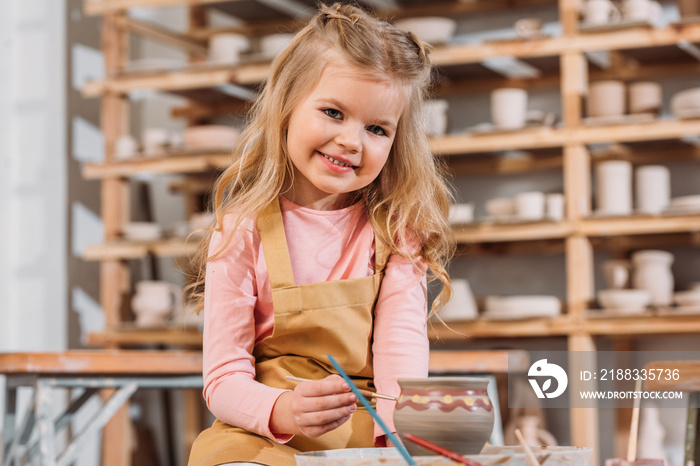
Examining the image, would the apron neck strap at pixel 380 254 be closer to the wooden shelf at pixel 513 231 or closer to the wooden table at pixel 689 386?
the wooden table at pixel 689 386

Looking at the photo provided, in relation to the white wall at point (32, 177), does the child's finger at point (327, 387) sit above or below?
below

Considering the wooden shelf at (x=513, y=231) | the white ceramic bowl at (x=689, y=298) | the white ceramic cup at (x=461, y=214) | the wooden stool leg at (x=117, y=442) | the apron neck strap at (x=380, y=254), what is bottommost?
the wooden stool leg at (x=117, y=442)

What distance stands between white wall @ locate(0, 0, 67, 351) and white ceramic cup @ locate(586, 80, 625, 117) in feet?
8.15

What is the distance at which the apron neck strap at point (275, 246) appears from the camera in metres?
1.26

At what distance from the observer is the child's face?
1.20 meters

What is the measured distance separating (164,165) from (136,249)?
40cm

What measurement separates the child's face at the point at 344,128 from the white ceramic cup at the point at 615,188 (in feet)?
8.18

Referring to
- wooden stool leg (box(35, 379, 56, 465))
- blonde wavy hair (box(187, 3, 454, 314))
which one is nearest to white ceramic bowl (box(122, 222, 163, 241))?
wooden stool leg (box(35, 379, 56, 465))

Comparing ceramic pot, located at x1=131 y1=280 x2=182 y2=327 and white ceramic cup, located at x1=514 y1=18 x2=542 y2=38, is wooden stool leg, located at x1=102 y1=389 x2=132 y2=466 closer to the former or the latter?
ceramic pot, located at x1=131 y1=280 x2=182 y2=327

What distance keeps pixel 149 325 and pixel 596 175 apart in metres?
2.04

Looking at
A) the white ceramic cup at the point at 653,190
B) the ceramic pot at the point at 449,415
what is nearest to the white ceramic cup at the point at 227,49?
the white ceramic cup at the point at 653,190

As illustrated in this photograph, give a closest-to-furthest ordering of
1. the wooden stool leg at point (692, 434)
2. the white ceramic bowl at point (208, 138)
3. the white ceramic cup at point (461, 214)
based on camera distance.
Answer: the wooden stool leg at point (692, 434), the white ceramic cup at point (461, 214), the white ceramic bowl at point (208, 138)

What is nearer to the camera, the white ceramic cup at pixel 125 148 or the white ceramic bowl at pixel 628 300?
the white ceramic bowl at pixel 628 300

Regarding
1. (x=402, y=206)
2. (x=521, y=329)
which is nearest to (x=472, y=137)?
(x=521, y=329)
